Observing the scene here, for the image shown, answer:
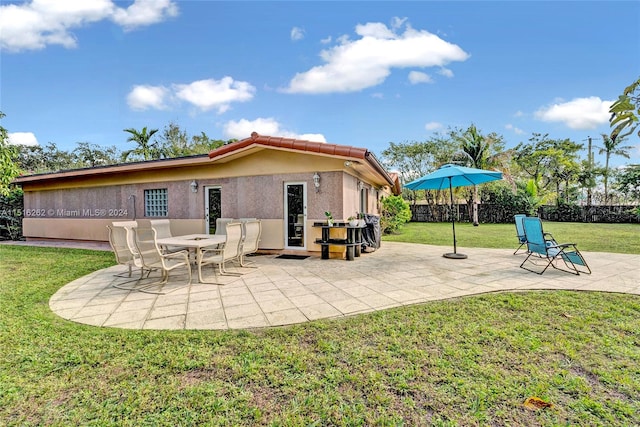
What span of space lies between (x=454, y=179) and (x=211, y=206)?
25.9 ft

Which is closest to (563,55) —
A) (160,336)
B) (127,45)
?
(160,336)

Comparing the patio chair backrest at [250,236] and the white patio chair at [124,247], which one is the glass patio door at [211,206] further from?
the white patio chair at [124,247]

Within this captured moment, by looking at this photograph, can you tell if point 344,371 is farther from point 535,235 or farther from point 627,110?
point 535,235

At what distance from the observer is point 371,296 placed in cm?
485

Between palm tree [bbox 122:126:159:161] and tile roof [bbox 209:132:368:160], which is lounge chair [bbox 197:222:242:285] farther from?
palm tree [bbox 122:126:159:161]

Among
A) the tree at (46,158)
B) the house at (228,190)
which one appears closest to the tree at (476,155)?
the house at (228,190)

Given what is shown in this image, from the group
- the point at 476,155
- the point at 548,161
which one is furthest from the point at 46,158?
the point at 548,161

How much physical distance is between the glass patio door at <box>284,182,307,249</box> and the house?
0.03 metres

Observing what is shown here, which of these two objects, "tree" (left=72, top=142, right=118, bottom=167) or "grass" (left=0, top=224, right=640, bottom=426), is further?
"tree" (left=72, top=142, right=118, bottom=167)

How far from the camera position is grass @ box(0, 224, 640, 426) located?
2301 millimetres

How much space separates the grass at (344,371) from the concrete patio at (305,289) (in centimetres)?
37

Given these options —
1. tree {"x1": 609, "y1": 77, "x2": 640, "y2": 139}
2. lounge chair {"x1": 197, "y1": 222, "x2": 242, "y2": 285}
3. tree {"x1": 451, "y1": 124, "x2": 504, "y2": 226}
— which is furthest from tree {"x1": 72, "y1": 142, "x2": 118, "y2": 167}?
tree {"x1": 609, "y1": 77, "x2": 640, "y2": 139}

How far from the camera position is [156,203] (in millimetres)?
11586

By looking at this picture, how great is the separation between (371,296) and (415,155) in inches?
1004
